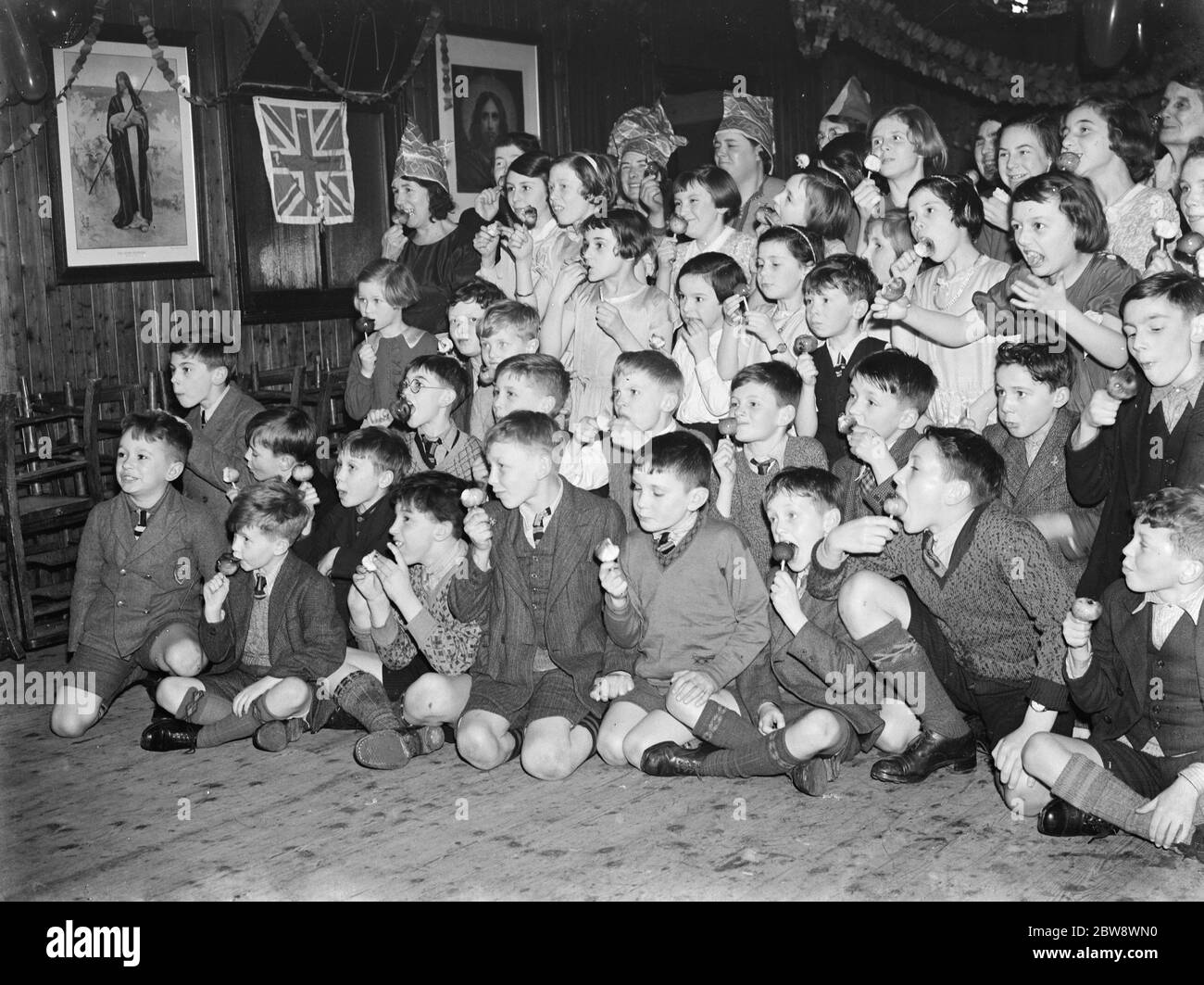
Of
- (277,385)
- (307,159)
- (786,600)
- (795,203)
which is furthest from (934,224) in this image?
(307,159)

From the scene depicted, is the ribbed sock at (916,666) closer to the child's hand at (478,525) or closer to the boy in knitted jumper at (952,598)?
the boy in knitted jumper at (952,598)

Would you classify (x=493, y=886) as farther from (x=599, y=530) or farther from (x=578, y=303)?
(x=578, y=303)

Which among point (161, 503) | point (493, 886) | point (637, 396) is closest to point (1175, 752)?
point (493, 886)

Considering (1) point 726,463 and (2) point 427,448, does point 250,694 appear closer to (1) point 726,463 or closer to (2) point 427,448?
(2) point 427,448

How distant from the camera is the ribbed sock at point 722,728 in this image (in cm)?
360

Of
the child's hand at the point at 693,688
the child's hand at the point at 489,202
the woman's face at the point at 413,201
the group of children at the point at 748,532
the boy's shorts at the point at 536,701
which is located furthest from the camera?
Result: the woman's face at the point at 413,201

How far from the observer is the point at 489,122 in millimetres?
8453

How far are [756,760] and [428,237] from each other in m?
3.39

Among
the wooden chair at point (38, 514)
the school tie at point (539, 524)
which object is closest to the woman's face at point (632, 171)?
the school tie at point (539, 524)

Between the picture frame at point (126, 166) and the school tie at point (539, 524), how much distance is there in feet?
12.1

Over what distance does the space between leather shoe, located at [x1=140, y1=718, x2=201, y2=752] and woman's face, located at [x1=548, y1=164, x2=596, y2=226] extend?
2420mm

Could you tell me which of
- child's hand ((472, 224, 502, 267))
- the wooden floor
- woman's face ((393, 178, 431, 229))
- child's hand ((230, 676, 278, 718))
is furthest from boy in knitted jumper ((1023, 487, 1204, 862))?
woman's face ((393, 178, 431, 229))

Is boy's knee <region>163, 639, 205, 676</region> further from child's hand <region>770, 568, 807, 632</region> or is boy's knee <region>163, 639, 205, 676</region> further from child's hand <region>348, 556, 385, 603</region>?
child's hand <region>770, 568, 807, 632</region>

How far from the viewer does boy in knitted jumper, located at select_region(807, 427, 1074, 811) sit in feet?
11.2
